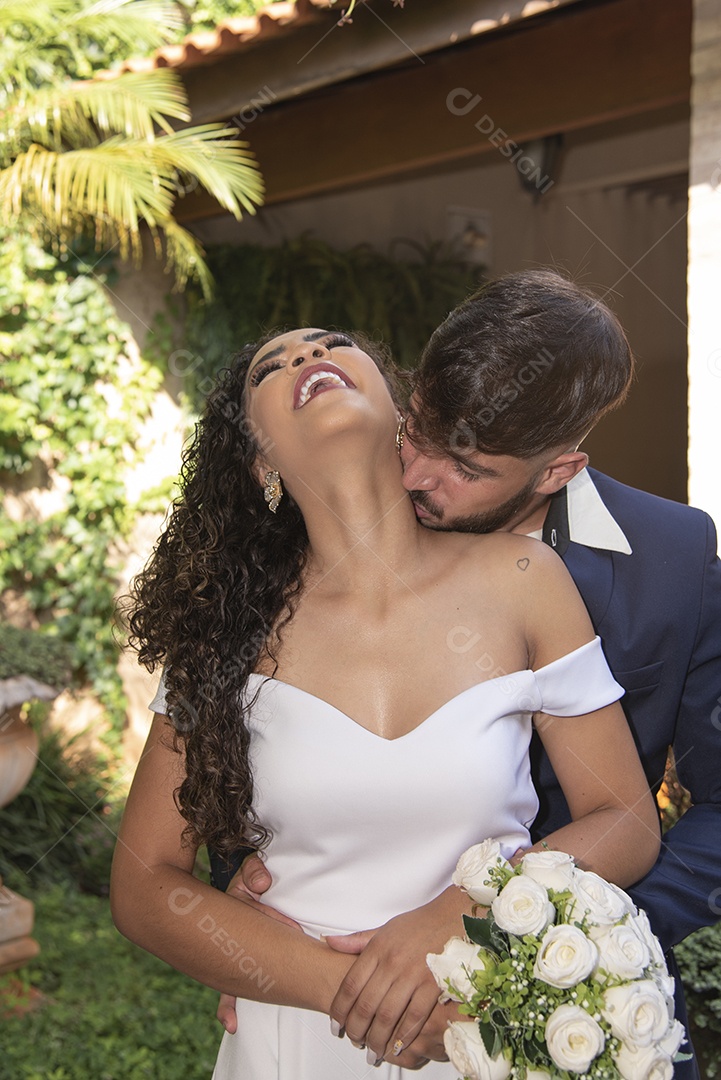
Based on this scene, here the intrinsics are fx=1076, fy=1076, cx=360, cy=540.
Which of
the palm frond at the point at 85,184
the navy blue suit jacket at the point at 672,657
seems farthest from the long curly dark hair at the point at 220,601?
the palm frond at the point at 85,184

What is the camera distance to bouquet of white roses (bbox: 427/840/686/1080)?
51.0 inches

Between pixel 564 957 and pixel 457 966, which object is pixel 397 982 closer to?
pixel 457 966

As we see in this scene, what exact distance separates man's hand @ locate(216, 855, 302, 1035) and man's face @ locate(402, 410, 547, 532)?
26.3 inches

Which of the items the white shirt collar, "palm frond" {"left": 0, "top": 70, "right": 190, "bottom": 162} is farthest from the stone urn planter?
the white shirt collar

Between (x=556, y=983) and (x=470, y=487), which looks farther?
(x=470, y=487)

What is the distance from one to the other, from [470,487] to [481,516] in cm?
7

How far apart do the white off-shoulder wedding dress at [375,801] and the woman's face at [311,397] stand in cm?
40

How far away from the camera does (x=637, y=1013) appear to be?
51.4 inches

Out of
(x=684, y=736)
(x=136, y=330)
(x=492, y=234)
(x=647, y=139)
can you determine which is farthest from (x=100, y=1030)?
(x=647, y=139)

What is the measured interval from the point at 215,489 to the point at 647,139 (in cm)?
567

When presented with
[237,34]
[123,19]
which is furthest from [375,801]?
[123,19]

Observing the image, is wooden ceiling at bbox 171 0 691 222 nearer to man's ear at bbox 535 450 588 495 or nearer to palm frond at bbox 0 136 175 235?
palm frond at bbox 0 136 175 235

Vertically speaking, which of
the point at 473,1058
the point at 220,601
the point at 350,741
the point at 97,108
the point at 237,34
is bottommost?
the point at 473,1058

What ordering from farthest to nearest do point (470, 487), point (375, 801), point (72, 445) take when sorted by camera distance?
point (72, 445) < point (470, 487) < point (375, 801)
